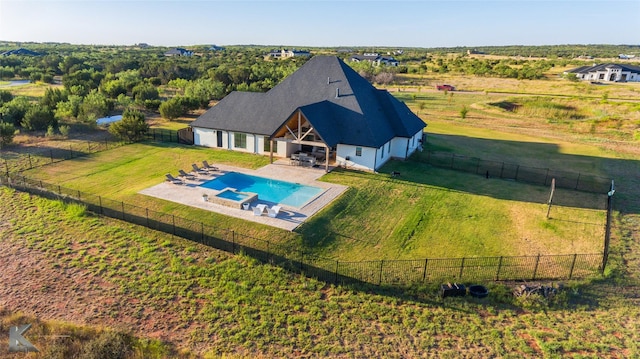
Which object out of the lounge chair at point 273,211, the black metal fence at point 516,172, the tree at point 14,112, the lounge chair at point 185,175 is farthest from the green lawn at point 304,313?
the tree at point 14,112

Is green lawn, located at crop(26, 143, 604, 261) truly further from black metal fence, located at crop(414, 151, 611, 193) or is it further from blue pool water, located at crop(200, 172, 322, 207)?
blue pool water, located at crop(200, 172, 322, 207)

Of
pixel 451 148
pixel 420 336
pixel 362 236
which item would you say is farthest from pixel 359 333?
pixel 451 148

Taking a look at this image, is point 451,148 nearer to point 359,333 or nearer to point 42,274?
point 359,333

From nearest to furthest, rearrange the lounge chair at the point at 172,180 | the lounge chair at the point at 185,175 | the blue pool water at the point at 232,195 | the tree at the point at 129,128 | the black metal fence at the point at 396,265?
1. the black metal fence at the point at 396,265
2. the blue pool water at the point at 232,195
3. the lounge chair at the point at 172,180
4. the lounge chair at the point at 185,175
5. the tree at the point at 129,128

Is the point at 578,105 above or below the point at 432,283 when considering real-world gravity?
above

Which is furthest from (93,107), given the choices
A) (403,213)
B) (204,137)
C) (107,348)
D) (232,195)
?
(107,348)

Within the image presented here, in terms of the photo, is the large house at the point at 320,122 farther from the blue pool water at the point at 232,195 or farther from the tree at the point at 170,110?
the tree at the point at 170,110
